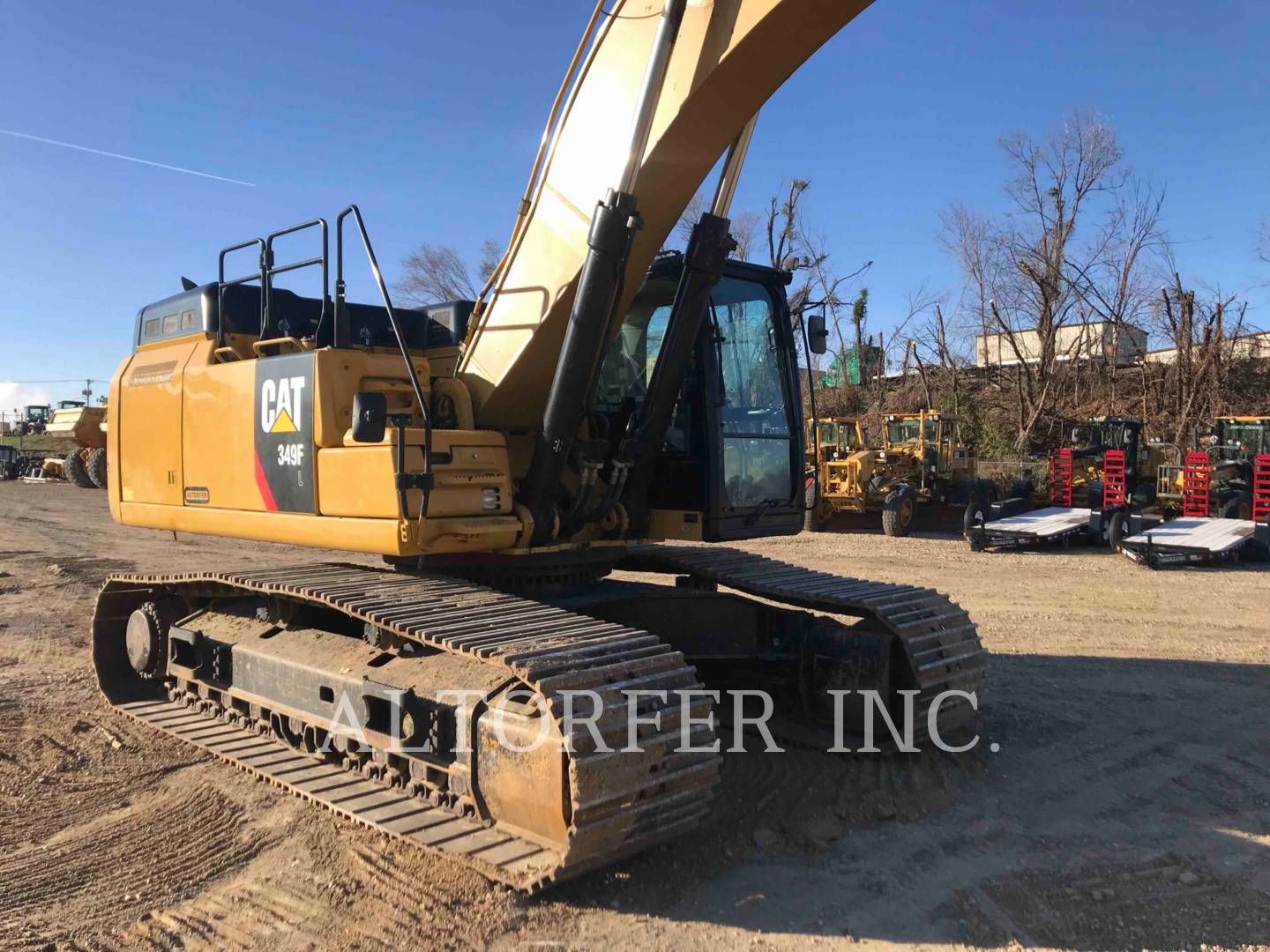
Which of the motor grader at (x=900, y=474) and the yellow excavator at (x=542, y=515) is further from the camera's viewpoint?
the motor grader at (x=900, y=474)

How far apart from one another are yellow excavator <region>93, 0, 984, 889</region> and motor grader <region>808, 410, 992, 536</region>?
39.8ft

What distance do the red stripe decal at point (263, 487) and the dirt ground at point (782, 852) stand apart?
55.6 inches

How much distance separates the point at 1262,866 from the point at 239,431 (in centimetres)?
521

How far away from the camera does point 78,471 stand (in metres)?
31.1

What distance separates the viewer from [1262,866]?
3.83 metres

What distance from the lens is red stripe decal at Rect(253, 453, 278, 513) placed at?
503cm

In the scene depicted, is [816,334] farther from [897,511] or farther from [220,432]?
[897,511]

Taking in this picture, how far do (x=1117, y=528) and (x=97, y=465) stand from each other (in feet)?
88.4

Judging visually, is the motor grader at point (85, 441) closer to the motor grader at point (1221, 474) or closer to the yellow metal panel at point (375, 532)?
the yellow metal panel at point (375, 532)

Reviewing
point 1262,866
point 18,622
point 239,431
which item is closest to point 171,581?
point 239,431

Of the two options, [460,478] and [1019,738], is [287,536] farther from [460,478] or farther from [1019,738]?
[1019,738]

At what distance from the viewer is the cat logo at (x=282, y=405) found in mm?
4762

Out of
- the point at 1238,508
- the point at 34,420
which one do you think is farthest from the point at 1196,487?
the point at 34,420

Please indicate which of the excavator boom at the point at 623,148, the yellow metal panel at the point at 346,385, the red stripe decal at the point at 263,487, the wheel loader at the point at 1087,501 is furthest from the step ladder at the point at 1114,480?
the red stripe decal at the point at 263,487
